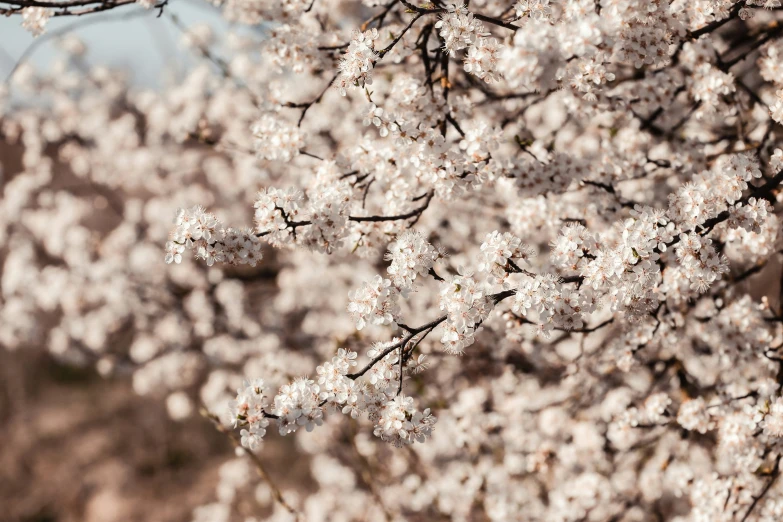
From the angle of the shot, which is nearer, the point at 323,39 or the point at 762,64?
the point at 762,64

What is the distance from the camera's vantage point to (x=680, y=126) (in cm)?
359

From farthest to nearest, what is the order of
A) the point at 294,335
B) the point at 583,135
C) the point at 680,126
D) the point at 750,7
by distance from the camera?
the point at 294,335 → the point at 583,135 → the point at 680,126 → the point at 750,7

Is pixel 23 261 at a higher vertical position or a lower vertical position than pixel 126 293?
higher

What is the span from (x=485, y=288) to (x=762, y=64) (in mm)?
2037

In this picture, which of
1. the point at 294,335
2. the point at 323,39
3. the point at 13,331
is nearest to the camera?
the point at 323,39

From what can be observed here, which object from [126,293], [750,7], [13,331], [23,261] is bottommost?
[750,7]

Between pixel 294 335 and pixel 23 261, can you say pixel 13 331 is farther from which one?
pixel 294 335

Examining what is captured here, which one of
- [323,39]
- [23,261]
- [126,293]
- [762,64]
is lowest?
[762,64]

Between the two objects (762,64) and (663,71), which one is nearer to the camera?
(762,64)

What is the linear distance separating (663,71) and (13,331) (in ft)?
31.4

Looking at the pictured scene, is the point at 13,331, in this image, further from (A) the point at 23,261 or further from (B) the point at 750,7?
(B) the point at 750,7

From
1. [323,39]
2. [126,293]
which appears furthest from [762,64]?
[126,293]

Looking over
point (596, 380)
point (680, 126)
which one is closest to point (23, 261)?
point (596, 380)

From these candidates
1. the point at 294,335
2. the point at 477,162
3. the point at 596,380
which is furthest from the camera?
the point at 294,335
